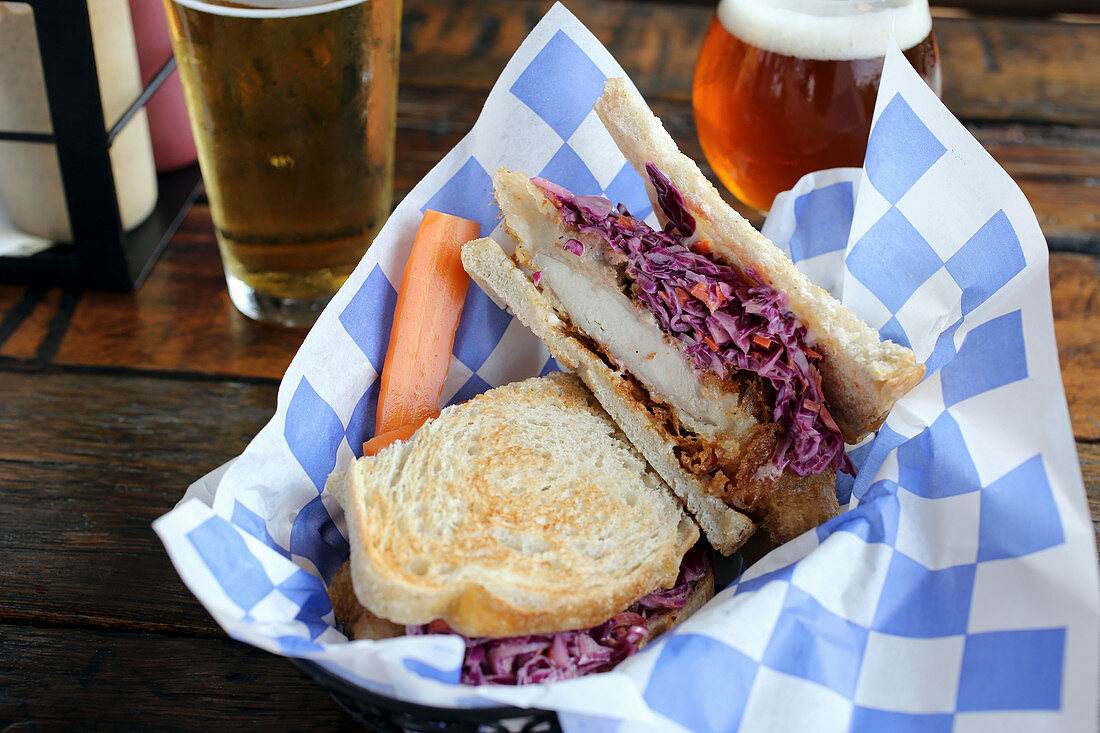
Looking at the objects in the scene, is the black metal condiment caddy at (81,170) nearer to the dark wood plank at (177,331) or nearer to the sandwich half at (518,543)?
the dark wood plank at (177,331)

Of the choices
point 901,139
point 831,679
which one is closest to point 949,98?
point 901,139

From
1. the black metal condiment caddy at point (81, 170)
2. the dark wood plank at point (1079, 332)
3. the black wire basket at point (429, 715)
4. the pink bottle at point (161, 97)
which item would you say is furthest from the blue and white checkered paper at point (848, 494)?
the pink bottle at point (161, 97)

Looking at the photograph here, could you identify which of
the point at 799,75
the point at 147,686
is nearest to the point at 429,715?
the point at 147,686

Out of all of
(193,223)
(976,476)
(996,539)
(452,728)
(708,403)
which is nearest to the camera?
(452,728)

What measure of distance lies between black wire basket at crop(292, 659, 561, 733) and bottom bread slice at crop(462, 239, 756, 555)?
1.86 feet

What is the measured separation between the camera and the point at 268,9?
1.80 m

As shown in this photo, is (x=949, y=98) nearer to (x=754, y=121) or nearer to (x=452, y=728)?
(x=754, y=121)

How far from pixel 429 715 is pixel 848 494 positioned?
0.92 meters

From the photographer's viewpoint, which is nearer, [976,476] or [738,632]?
[738,632]

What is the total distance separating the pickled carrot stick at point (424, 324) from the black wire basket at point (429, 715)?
618mm

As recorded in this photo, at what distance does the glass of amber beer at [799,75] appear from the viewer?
6.57 feet

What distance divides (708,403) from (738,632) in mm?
546

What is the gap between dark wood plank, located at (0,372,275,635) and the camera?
158cm

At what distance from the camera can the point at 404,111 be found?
3068 millimetres
